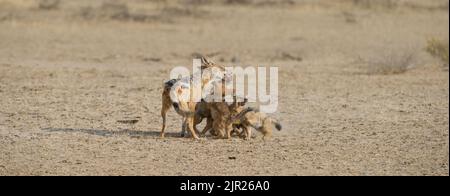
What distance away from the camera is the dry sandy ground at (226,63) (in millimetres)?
9016

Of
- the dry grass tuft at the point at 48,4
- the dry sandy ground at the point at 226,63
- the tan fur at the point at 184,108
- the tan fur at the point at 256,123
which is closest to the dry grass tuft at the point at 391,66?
the dry sandy ground at the point at 226,63

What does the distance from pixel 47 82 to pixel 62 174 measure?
6.35 m

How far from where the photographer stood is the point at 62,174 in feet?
27.6

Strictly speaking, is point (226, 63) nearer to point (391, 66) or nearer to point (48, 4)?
point (391, 66)

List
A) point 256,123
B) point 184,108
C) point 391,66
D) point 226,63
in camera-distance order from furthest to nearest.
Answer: point 226,63
point 391,66
point 256,123
point 184,108

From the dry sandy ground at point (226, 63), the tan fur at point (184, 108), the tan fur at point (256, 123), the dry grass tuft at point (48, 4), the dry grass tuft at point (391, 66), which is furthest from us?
the dry grass tuft at point (48, 4)

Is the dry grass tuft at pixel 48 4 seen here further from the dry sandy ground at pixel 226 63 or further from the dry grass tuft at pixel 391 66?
the dry grass tuft at pixel 391 66

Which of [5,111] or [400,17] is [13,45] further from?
[400,17]

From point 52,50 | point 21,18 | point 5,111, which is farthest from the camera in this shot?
point 21,18

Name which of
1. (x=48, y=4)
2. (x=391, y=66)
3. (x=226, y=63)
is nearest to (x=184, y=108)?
(x=391, y=66)

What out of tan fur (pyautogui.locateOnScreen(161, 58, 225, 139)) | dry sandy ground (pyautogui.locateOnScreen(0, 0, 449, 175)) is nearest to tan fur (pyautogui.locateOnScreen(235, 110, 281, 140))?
dry sandy ground (pyautogui.locateOnScreen(0, 0, 449, 175))

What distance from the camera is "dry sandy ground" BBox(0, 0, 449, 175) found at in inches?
355

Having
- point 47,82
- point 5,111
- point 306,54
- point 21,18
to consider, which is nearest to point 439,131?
point 5,111

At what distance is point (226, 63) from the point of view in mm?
18234
